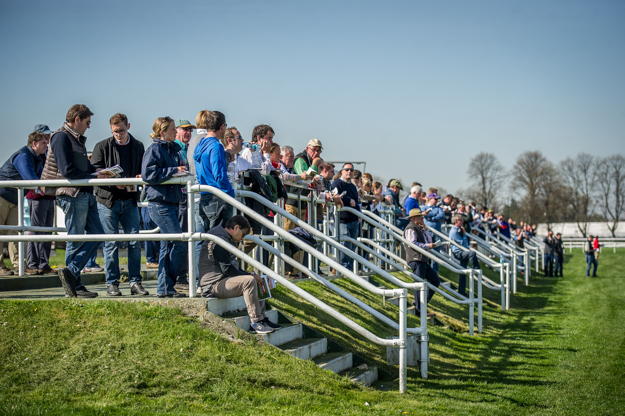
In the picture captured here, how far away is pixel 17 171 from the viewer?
936cm

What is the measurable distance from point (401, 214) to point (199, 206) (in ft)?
26.1

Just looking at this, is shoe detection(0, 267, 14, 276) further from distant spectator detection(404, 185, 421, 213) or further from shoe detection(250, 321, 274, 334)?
distant spectator detection(404, 185, 421, 213)

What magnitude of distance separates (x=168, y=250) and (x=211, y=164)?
1.06 meters

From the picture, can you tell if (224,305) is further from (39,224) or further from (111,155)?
(39,224)

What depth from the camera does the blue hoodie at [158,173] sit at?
6.61 metres

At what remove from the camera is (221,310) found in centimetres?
655

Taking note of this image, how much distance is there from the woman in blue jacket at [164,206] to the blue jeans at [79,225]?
775 mm

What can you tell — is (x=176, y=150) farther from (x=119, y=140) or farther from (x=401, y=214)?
(x=401, y=214)

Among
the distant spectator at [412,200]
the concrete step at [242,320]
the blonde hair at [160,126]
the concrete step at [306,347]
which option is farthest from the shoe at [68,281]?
the distant spectator at [412,200]

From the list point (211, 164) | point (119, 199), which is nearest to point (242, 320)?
point (211, 164)

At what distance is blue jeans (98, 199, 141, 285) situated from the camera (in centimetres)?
707

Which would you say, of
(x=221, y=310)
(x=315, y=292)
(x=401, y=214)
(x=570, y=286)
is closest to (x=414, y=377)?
(x=315, y=292)

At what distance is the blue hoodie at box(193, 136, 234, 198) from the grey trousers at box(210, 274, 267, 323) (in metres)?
1.07

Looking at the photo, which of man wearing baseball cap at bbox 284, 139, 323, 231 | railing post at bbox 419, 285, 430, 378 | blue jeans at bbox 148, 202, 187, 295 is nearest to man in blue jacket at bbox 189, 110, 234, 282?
blue jeans at bbox 148, 202, 187, 295
